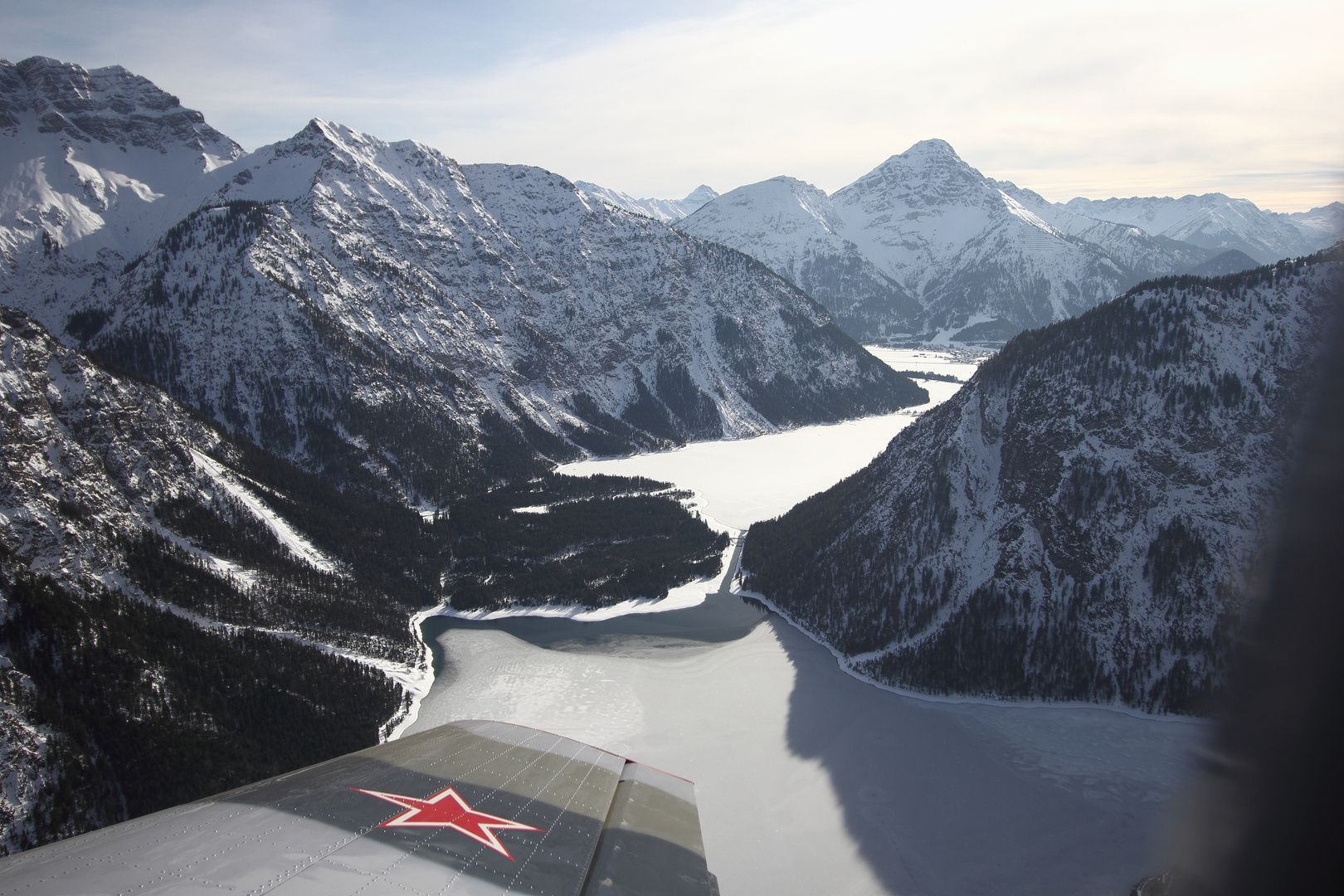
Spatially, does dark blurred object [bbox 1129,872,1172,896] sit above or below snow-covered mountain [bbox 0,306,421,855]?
below

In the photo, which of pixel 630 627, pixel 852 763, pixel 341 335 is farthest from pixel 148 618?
pixel 341 335

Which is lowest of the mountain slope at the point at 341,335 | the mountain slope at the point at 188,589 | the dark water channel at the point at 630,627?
the dark water channel at the point at 630,627

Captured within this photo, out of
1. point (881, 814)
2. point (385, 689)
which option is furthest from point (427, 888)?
point (385, 689)

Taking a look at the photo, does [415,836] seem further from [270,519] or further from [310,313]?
[310,313]

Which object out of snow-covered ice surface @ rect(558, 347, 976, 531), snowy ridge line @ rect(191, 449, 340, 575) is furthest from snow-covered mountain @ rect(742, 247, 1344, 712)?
snowy ridge line @ rect(191, 449, 340, 575)

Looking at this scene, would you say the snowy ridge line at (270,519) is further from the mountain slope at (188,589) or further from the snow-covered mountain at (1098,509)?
the snow-covered mountain at (1098,509)

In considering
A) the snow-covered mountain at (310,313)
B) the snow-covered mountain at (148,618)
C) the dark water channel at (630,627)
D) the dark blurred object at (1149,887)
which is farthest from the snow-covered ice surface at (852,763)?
the snow-covered mountain at (310,313)

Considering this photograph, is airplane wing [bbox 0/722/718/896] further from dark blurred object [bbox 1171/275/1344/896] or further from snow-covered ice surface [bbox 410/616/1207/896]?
snow-covered ice surface [bbox 410/616/1207/896]
